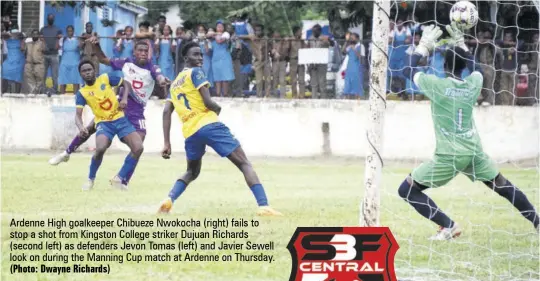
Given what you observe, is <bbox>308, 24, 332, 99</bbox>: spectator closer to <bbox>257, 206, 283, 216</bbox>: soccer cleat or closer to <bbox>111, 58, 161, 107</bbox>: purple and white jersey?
<bbox>111, 58, 161, 107</bbox>: purple and white jersey

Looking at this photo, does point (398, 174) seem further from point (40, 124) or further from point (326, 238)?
point (326, 238)


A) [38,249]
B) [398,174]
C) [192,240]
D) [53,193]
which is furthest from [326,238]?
[398,174]

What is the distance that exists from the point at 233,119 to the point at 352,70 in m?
1.98

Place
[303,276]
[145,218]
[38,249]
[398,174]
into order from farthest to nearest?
1. [398,174]
2. [145,218]
3. [38,249]
4. [303,276]

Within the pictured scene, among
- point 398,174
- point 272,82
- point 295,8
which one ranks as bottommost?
point 398,174

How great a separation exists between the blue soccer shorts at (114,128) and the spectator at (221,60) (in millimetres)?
5140

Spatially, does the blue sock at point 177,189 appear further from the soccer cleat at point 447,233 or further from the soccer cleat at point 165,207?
the soccer cleat at point 447,233

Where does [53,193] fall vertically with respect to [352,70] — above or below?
below

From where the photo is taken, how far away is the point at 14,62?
16.9m

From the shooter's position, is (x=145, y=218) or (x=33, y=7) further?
(x=33, y=7)

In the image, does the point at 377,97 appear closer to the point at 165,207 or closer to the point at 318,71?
Result: the point at 165,207

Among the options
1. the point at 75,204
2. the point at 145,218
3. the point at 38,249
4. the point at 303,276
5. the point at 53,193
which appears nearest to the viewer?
the point at 303,276

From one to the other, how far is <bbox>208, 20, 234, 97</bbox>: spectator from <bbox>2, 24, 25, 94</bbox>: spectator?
10.0 feet

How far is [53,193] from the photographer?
416 inches
